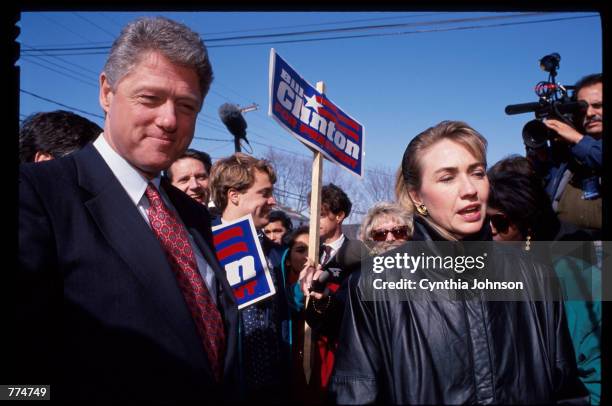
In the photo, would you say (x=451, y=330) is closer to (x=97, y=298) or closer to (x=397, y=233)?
(x=97, y=298)

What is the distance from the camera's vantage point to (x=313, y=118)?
322 centimetres

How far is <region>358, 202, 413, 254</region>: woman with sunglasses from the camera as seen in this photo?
3154 millimetres

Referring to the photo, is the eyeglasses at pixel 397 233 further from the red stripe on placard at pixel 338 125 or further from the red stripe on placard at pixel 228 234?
the red stripe on placard at pixel 228 234

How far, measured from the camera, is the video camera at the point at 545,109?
2410 millimetres

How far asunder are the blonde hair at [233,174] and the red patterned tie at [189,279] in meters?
1.60

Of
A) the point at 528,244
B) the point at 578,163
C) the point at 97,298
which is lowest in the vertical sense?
the point at 97,298

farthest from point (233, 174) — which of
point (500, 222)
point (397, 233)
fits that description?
point (500, 222)

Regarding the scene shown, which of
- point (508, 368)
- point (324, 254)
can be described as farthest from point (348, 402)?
point (324, 254)

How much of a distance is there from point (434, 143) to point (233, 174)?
4.99 ft

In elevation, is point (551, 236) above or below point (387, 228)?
below

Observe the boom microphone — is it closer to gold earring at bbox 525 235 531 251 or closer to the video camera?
the video camera

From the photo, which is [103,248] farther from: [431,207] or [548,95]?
[548,95]

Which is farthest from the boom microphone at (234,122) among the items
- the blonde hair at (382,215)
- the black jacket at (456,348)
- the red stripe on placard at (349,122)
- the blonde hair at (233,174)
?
the black jacket at (456,348)

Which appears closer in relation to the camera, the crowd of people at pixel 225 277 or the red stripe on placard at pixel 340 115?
the crowd of people at pixel 225 277
